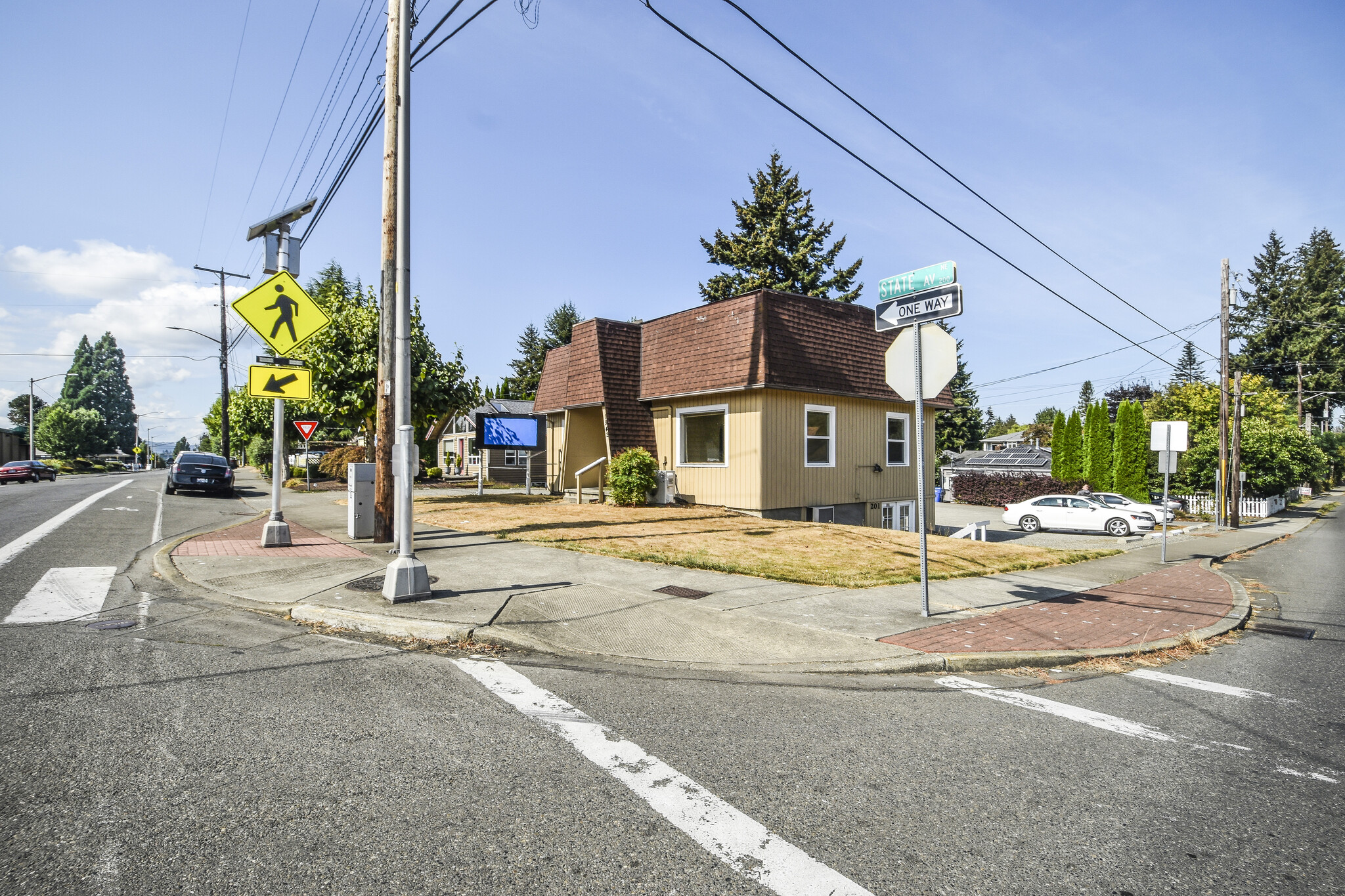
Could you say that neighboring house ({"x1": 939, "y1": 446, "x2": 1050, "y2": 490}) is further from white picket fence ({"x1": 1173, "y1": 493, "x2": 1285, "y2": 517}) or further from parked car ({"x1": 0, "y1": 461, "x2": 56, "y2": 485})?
parked car ({"x1": 0, "y1": 461, "x2": 56, "y2": 485})

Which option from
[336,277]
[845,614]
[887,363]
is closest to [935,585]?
[845,614]

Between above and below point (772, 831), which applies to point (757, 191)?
above

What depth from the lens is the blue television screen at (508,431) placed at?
22109 mm

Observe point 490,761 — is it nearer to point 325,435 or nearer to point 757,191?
point 757,191

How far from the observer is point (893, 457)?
1983 cm

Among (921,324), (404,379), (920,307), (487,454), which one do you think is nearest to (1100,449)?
(921,324)

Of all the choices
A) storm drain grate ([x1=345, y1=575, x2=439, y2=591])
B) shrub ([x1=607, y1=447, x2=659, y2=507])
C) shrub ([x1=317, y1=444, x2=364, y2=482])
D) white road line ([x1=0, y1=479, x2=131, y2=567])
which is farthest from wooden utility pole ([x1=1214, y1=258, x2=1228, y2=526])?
shrub ([x1=317, y1=444, x2=364, y2=482])

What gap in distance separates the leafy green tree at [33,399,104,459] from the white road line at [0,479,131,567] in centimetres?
8494

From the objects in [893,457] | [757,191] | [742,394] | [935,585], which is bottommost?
[935,585]

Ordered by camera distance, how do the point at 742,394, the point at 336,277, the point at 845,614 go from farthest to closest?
1. the point at 336,277
2. the point at 742,394
3. the point at 845,614

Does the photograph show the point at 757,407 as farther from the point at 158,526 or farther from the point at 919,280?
the point at 158,526

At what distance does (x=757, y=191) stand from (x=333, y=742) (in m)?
45.5

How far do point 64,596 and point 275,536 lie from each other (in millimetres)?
3609

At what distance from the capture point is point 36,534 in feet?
39.5
